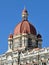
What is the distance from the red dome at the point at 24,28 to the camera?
125 metres

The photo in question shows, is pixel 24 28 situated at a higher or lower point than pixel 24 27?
lower

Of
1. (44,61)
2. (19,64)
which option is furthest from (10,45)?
(44,61)

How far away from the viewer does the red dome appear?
124894mm

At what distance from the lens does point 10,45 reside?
12612 cm

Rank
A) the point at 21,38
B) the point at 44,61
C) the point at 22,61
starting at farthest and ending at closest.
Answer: the point at 21,38
the point at 22,61
the point at 44,61

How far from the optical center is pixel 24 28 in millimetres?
125812

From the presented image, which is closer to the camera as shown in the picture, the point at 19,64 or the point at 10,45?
the point at 19,64

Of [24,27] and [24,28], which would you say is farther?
[24,27]

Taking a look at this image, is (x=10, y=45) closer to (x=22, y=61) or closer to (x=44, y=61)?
(x=22, y=61)

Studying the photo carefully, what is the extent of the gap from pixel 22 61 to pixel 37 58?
265 inches

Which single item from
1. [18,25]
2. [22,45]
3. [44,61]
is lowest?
[44,61]

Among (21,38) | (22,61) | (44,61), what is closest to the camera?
(44,61)

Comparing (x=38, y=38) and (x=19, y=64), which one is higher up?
(x=38, y=38)

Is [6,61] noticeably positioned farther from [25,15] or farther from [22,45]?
[25,15]
